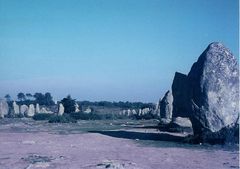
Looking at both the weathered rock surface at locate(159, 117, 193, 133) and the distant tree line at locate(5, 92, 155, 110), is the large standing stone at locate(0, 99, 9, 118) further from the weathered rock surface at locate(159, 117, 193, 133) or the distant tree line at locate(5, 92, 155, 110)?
the weathered rock surface at locate(159, 117, 193, 133)

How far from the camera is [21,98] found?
11794cm

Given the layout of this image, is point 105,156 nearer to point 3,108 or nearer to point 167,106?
point 167,106

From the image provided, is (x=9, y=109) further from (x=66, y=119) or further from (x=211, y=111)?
(x=211, y=111)

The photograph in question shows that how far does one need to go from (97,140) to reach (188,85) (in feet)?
18.6

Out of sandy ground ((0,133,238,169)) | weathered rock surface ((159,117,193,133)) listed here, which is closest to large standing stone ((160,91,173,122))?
weathered rock surface ((159,117,193,133))

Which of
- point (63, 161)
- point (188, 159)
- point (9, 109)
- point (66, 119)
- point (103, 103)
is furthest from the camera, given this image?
point (103, 103)

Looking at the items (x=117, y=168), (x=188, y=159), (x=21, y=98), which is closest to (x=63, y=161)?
(x=117, y=168)

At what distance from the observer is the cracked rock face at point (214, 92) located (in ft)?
63.6

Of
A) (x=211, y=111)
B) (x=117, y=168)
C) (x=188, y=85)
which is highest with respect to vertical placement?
(x=188, y=85)

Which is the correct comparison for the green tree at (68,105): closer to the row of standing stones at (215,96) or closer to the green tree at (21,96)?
the row of standing stones at (215,96)

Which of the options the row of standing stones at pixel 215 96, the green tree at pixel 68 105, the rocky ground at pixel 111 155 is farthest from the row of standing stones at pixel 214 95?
the green tree at pixel 68 105

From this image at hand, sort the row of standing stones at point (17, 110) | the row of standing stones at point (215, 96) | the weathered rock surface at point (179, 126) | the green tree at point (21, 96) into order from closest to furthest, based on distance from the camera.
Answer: the row of standing stones at point (215, 96)
the weathered rock surface at point (179, 126)
the row of standing stones at point (17, 110)
the green tree at point (21, 96)

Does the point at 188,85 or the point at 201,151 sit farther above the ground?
the point at 188,85

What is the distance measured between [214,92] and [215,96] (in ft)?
0.67
